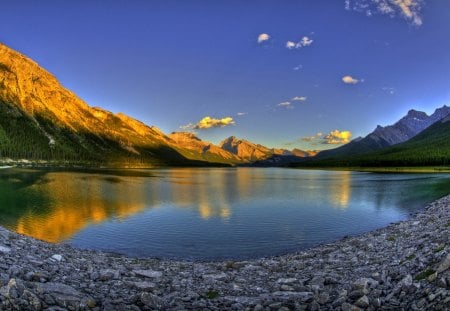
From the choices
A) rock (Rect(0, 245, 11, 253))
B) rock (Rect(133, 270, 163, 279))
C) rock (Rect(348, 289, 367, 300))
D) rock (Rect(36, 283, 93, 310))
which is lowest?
rock (Rect(133, 270, 163, 279))

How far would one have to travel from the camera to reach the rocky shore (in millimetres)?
16013

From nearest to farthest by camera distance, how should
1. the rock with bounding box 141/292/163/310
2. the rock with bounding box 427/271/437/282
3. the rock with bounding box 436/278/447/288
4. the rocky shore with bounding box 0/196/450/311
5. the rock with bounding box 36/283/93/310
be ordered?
the rock with bounding box 436/278/447/288
the rock with bounding box 36/283/93/310
the rocky shore with bounding box 0/196/450/311
the rock with bounding box 427/271/437/282
the rock with bounding box 141/292/163/310

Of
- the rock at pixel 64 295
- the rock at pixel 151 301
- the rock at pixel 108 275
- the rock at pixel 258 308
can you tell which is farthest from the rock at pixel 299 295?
the rock at pixel 64 295

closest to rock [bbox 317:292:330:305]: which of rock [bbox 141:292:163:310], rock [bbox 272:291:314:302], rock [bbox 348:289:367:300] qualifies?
rock [bbox 272:291:314:302]

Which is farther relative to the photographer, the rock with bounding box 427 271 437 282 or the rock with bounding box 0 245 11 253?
the rock with bounding box 0 245 11 253

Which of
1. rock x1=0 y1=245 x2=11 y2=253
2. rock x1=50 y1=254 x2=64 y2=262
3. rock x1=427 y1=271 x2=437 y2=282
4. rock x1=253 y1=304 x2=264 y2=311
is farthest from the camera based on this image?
rock x1=50 y1=254 x2=64 y2=262

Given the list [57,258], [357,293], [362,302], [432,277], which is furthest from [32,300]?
[432,277]

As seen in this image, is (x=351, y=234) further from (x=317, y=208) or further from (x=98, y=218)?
(x=98, y=218)

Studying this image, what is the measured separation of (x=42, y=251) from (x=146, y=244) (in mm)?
13816

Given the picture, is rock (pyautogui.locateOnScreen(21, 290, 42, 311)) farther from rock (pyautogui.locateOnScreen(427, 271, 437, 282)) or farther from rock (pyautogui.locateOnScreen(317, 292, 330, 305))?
rock (pyautogui.locateOnScreen(427, 271, 437, 282))

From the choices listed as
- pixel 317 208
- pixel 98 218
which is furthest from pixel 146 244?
pixel 317 208

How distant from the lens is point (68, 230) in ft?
152

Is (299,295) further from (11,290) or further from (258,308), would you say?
(11,290)

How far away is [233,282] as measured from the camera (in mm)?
22812
